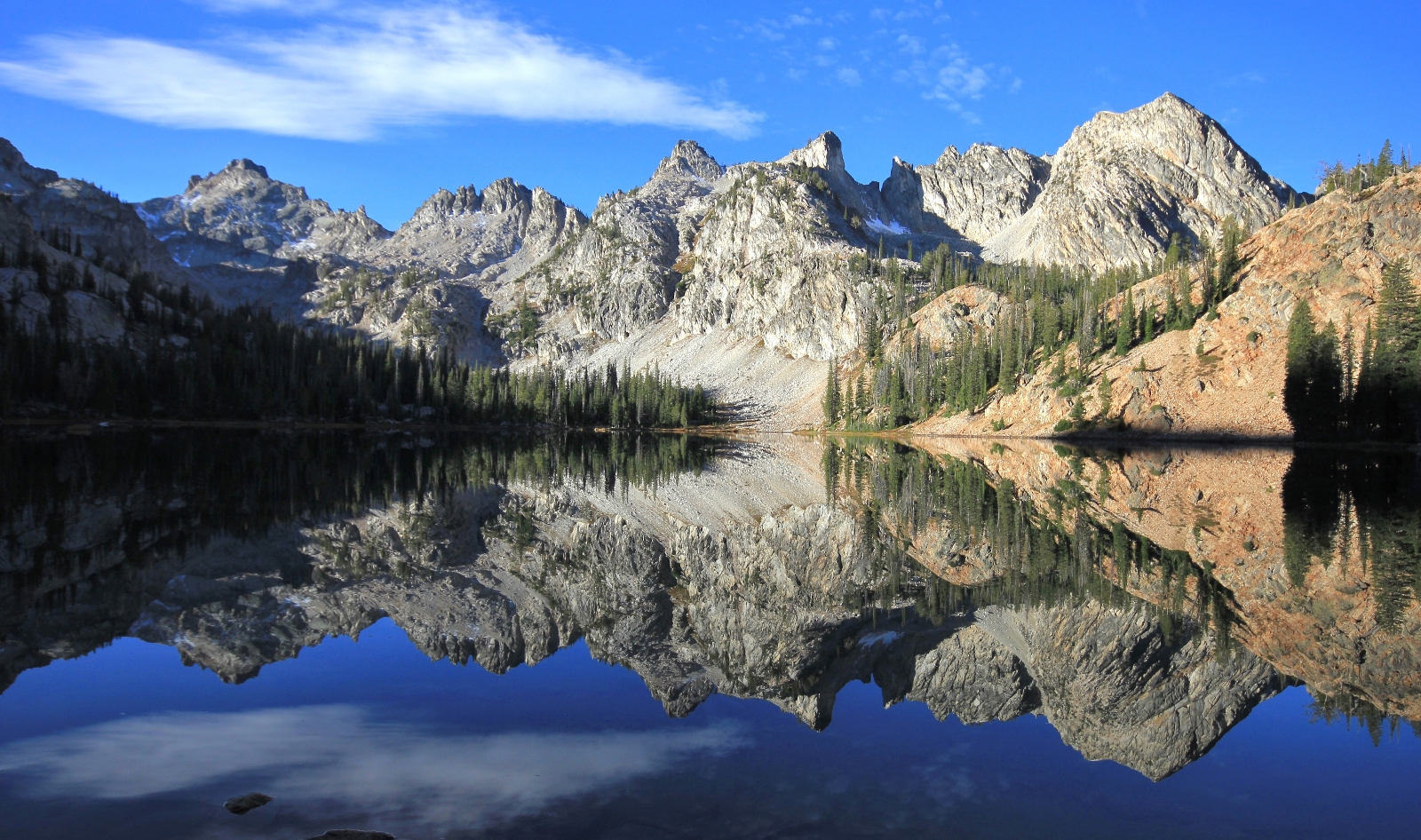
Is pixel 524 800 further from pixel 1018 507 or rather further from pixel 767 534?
pixel 1018 507

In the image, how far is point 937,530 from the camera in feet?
80.3

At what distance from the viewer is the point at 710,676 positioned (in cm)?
1199

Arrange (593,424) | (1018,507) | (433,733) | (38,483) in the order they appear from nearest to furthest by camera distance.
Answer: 1. (433,733)
2. (1018,507)
3. (38,483)
4. (593,424)

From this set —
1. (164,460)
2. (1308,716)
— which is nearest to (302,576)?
(1308,716)

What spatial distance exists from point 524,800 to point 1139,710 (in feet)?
24.8

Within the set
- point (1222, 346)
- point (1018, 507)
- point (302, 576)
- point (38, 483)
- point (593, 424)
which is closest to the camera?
point (302, 576)

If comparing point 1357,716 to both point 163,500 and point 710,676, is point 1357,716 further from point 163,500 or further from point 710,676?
point 163,500

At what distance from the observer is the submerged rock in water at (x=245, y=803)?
23.3 feet

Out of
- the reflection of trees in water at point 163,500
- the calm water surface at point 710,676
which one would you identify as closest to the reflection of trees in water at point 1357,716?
the calm water surface at point 710,676

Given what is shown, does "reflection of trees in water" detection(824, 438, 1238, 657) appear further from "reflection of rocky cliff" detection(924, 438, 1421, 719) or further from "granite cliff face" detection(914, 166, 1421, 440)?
"granite cliff face" detection(914, 166, 1421, 440)

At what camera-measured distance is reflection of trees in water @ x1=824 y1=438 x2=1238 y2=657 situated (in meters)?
14.7

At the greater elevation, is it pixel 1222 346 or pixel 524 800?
pixel 1222 346

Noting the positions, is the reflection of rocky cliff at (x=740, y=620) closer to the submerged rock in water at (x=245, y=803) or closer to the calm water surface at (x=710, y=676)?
the calm water surface at (x=710, y=676)

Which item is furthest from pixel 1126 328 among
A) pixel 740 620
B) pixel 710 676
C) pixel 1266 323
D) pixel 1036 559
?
pixel 710 676
